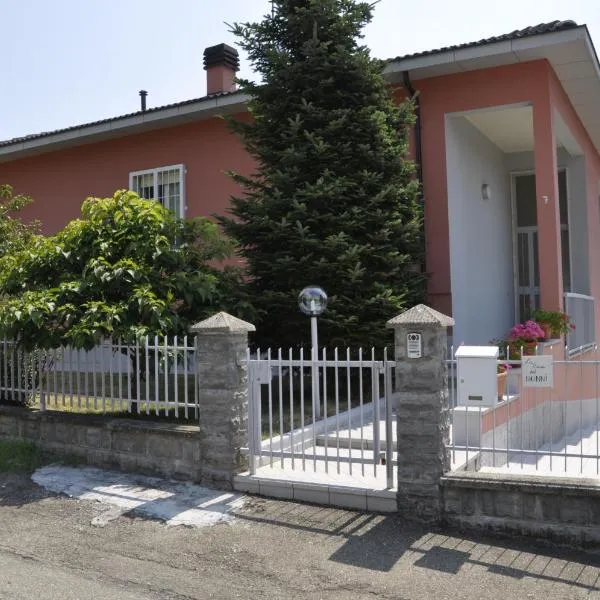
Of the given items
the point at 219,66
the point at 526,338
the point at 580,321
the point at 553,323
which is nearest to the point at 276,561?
the point at 526,338

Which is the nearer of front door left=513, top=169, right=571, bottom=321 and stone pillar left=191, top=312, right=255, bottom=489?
stone pillar left=191, top=312, right=255, bottom=489

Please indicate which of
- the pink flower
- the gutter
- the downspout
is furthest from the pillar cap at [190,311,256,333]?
the gutter

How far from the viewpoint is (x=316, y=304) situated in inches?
301

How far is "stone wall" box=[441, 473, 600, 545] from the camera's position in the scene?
183 inches

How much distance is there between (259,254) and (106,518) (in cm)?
440

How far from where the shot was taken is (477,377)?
5.32 metres

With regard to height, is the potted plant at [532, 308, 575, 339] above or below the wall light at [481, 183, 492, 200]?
below

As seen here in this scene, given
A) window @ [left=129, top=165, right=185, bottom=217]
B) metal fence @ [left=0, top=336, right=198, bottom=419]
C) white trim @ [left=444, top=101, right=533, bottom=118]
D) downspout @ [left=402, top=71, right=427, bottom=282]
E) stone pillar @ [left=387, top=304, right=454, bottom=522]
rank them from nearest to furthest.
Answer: stone pillar @ [left=387, top=304, right=454, bottom=522], metal fence @ [left=0, top=336, right=198, bottom=419], white trim @ [left=444, top=101, right=533, bottom=118], downspout @ [left=402, top=71, right=427, bottom=282], window @ [left=129, top=165, right=185, bottom=217]

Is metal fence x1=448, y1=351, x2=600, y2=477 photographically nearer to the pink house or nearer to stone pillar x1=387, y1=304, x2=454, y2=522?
stone pillar x1=387, y1=304, x2=454, y2=522

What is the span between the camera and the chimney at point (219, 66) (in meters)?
14.4

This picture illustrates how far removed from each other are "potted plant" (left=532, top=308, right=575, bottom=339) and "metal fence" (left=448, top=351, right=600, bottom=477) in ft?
1.72

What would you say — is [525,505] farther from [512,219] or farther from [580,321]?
[512,219]

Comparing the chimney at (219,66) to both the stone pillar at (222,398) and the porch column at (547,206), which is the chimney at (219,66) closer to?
the porch column at (547,206)

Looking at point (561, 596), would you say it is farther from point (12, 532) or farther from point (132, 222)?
point (132, 222)
